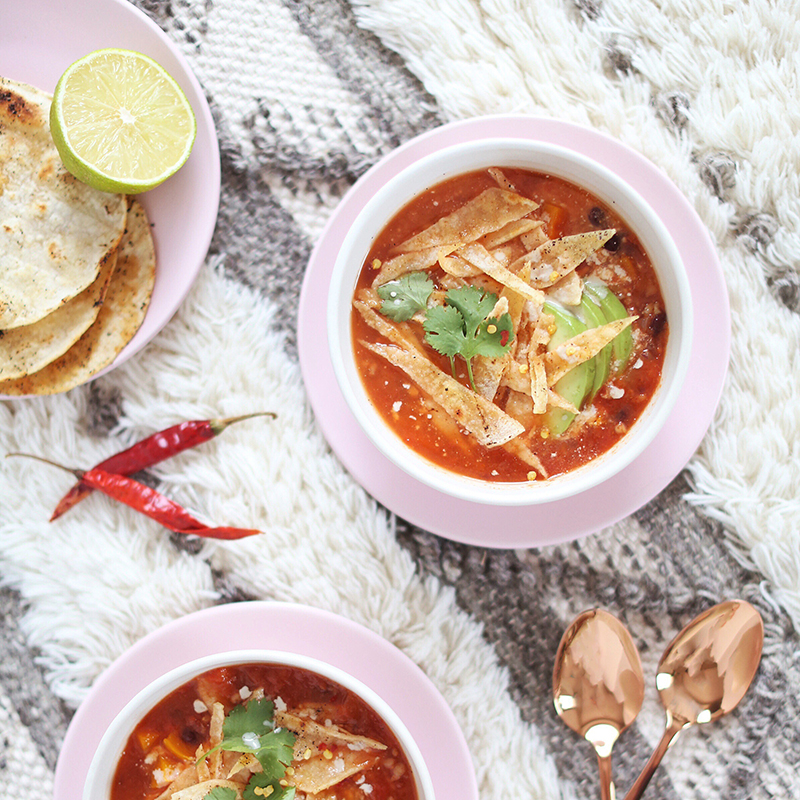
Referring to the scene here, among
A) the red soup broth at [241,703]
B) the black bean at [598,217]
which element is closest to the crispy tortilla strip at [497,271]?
the black bean at [598,217]

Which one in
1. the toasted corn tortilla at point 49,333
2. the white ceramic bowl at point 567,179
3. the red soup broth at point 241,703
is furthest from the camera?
the toasted corn tortilla at point 49,333

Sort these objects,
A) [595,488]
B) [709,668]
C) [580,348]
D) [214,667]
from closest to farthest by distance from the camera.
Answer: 1. [580,348]
2. [214,667]
3. [595,488]
4. [709,668]

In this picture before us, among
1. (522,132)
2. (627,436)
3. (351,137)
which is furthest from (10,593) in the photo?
A: (522,132)

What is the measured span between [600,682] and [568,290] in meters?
1.23

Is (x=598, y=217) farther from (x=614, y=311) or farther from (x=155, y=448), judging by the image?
(x=155, y=448)

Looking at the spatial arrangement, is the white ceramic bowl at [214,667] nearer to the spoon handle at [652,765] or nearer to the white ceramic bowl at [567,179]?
the white ceramic bowl at [567,179]

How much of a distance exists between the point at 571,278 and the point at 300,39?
1172 mm

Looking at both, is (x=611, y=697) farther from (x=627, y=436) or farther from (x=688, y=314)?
(x=688, y=314)

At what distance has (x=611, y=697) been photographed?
7.48 ft

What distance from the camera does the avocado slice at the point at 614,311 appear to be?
193 centimetres

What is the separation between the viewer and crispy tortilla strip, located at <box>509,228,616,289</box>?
73.8 inches

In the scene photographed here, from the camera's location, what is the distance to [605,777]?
2266 millimetres

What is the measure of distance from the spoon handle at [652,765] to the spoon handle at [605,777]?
0.19ft

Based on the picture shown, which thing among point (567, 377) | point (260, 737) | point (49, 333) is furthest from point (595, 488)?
point (49, 333)
